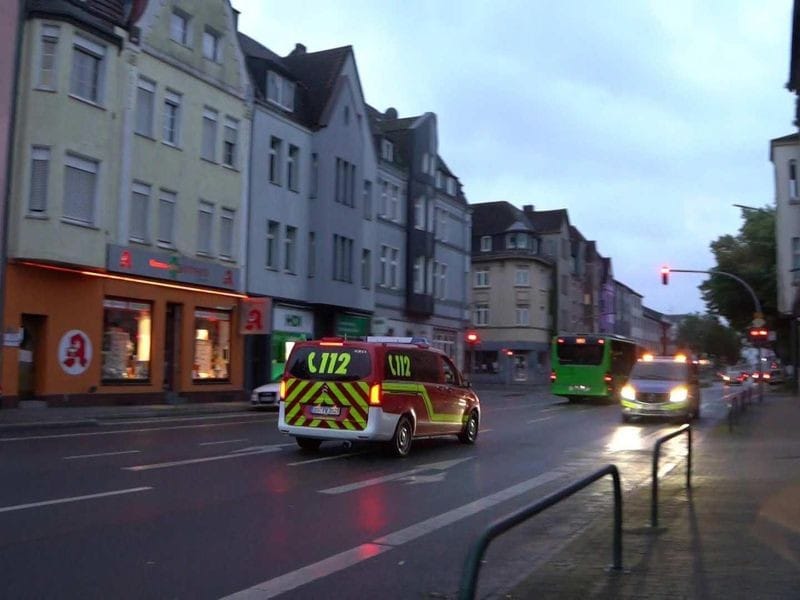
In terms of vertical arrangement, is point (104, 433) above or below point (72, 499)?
above

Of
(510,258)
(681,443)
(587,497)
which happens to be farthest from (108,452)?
(510,258)

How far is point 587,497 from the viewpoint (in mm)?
10875

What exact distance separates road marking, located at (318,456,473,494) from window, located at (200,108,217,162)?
2095 centimetres

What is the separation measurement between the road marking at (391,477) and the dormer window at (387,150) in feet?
110

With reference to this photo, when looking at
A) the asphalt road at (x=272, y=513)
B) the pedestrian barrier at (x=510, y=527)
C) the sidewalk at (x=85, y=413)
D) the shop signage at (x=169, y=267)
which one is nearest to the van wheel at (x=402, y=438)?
the asphalt road at (x=272, y=513)

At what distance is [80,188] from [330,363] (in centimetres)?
1489

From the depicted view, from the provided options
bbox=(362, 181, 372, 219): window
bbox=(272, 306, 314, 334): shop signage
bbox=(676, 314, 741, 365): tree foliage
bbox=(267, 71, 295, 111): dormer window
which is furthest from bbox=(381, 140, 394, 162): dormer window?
bbox=(676, 314, 741, 365): tree foliage

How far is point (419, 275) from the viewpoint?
169ft

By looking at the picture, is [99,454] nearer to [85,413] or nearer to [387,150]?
[85,413]

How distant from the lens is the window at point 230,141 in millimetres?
34469

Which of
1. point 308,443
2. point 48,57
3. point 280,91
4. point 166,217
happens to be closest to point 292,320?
point 166,217

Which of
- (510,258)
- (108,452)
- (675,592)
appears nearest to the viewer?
(675,592)

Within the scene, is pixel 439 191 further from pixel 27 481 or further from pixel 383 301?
pixel 27 481

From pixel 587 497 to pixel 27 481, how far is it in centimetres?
671
